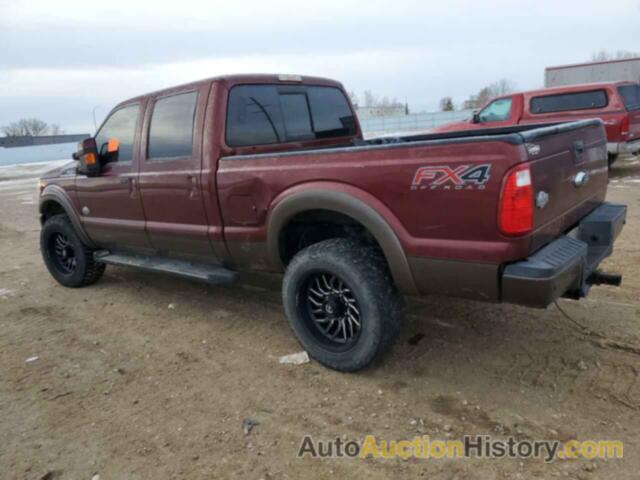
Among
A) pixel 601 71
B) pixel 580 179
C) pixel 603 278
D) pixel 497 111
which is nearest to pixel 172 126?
pixel 580 179

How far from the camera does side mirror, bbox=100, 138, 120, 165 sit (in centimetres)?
470

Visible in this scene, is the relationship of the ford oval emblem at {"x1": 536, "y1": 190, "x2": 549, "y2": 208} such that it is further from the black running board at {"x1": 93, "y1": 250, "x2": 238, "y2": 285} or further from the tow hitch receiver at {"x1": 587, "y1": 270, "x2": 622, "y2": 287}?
the black running board at {"x1": 93, "y1": 250, "x2": 238, "y2": 285}

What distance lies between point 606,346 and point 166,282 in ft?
13.8

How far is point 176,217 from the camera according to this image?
411 cm

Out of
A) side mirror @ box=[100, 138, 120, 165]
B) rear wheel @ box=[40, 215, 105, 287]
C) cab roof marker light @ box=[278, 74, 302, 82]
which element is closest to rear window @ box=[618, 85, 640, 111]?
cab roof marker light @ box=[278, 74, 302, 82]

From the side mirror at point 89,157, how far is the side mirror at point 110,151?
0.23 ft

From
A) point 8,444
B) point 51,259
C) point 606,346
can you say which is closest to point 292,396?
point 8,444

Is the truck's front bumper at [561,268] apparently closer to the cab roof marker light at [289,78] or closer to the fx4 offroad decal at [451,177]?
the fx4 offroad decal at [451,177]

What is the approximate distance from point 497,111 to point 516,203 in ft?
30.9

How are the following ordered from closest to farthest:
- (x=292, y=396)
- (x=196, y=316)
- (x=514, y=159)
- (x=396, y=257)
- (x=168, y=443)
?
(x=514, y=159), (x=168, y=443), (x=396, y=257), (x=292, y=396), (x=196, y=316)

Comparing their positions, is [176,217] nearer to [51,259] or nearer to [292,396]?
[292,396]

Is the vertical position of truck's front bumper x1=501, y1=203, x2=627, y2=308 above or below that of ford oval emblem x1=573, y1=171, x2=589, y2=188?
below

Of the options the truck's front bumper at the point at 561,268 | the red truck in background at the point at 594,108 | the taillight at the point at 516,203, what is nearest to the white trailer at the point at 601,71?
the red truck in background at the point at 594,108

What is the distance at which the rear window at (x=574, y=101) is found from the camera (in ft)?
32.9
